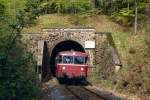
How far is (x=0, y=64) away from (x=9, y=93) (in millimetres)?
1031

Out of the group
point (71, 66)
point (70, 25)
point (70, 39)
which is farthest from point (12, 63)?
point (70, 25)

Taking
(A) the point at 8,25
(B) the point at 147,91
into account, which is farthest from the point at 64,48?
(A) the point at 8,25

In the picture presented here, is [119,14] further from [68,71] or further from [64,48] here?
[68,71]

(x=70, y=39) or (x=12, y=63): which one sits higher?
(x=70, y=39)

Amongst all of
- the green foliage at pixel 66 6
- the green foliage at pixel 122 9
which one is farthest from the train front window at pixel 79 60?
the green foliage at pixel 66 6

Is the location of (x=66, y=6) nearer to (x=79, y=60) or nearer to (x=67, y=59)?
(x=67, y=59)

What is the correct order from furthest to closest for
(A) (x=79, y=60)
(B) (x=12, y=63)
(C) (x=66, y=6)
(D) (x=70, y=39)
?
1. (C) (x=66, y=6)
2. (D) (x=70, y=39)
3. (A) (x=79, y=60)
4. (B) (x=12, y=63)

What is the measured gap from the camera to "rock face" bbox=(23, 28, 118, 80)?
43375mm

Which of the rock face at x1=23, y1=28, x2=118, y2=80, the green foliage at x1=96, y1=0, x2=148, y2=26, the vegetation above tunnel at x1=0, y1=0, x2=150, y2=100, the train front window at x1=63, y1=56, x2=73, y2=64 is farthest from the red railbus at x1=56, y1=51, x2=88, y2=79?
the green foliage at x1=96, y1=0, x2=148, y2=26

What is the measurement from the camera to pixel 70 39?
44.6m

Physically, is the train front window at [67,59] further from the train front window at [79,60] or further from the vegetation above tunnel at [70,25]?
the vegetation above tunnel at [70,25]

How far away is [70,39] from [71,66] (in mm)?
6538

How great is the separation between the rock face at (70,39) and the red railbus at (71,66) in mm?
4084

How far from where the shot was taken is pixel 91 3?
166 ft
